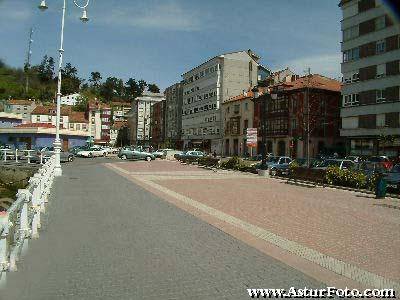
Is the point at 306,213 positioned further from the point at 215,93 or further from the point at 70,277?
the point at 215,93

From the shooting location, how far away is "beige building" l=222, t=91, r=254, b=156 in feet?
235

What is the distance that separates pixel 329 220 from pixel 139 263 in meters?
6.38

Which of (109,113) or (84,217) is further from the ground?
(109,113)

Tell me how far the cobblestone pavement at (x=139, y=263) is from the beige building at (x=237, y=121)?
61224mm

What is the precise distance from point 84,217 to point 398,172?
1605cm

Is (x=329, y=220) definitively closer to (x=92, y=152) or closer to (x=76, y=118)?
(x=92, y=152)

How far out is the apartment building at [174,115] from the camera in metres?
101

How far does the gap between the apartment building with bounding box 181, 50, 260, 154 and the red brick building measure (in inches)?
702

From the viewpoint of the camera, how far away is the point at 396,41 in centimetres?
4378

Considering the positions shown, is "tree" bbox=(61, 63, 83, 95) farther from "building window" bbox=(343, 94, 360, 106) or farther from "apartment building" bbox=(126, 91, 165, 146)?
"building window" bbox=(343, 94, 360, 106)

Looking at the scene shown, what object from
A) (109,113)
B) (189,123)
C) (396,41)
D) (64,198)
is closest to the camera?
(64,198)

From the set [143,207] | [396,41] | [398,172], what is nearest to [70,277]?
[143,207]

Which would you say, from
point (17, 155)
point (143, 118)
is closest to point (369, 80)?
point (17, 155)

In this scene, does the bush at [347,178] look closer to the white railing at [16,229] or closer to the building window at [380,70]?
the white railing at [16,229]
